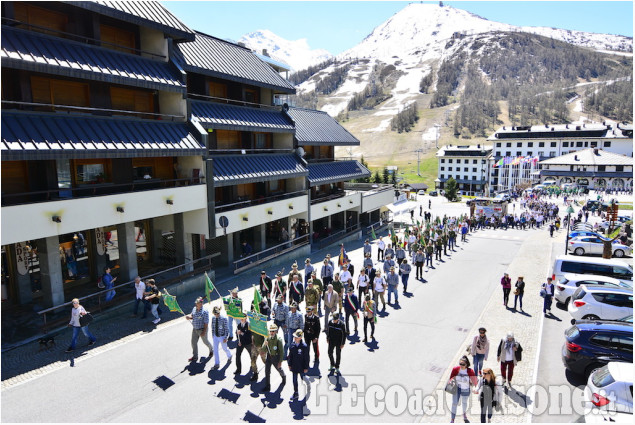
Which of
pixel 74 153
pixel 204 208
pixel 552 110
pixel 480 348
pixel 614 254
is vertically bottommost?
pixel 614 254

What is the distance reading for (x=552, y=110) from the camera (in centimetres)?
18888

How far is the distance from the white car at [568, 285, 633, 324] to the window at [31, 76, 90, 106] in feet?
70.9

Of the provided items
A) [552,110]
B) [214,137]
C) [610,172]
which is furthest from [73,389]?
[552,110]

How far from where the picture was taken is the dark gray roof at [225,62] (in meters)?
22.7

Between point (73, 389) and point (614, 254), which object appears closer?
point (73, 389)

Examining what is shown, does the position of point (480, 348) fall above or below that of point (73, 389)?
above

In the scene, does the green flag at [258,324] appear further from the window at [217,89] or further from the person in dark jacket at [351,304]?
the window at [217,89]

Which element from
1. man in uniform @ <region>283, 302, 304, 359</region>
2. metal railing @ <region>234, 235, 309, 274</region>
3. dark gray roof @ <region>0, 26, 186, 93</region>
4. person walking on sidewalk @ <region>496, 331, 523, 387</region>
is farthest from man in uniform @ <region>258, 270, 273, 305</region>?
dark gray roof @ <region>0, 26, 186, 93</region>

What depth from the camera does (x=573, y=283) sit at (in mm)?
17422

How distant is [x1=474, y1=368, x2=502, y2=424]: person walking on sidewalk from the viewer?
8.94 meters

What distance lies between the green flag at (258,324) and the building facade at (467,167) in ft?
337

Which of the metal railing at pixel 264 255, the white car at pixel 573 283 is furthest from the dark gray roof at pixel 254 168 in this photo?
the white car at pixel 573 283

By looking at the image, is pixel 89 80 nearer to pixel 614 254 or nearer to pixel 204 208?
pixel 204 208

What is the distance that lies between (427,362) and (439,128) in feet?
586
